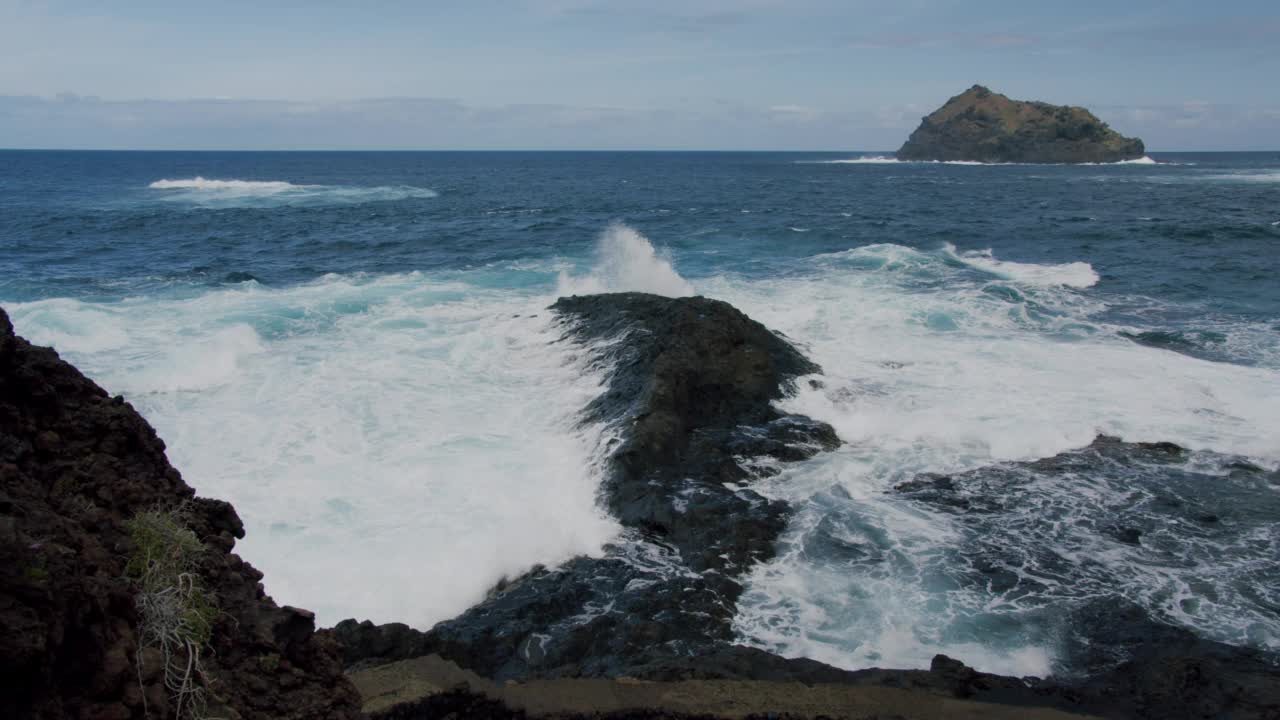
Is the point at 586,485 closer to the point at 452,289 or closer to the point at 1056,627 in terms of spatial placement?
the point at 1056,627

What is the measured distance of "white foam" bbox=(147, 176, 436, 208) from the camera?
174 ft

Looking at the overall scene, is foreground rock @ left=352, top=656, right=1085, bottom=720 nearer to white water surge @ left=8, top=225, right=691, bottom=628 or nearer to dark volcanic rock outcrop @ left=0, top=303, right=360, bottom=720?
dark volcanic rock outcrop @ left=0, top=303, right=360, bottom=720

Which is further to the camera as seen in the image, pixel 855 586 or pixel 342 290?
pixel 342 290

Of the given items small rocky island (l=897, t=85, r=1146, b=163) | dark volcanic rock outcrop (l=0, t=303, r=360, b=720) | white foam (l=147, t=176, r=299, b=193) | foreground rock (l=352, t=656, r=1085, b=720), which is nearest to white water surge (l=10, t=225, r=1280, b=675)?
foreground rock (l=352, t=656, r=1085, b=720)

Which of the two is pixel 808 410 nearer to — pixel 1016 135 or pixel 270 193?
pixel 270 193

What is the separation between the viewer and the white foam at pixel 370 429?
8648 millimetres

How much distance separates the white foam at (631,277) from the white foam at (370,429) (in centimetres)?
165

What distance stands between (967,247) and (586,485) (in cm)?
2490

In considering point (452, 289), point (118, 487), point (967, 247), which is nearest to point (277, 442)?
point (118, 487)

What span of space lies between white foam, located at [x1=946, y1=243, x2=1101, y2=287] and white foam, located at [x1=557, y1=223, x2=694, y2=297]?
9869 mm

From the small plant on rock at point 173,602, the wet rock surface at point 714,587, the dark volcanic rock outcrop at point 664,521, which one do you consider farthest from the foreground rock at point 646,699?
the small plant on rock at point 173,602

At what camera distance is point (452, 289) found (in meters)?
22.6

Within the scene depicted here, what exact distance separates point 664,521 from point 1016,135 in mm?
147121

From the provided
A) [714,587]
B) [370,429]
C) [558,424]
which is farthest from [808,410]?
[370,429]
